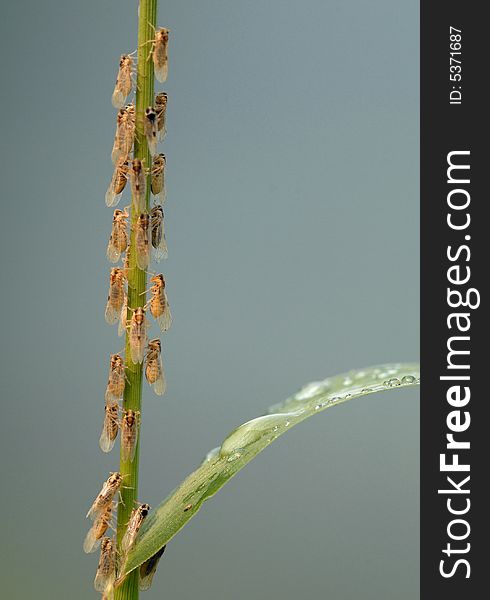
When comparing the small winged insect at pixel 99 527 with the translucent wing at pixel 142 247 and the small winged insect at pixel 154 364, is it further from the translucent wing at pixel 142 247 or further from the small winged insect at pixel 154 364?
the translucent wing at pixel 142 247

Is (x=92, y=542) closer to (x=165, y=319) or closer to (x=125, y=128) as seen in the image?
(x=165, y=319)

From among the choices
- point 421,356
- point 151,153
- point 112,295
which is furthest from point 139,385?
point 421,356

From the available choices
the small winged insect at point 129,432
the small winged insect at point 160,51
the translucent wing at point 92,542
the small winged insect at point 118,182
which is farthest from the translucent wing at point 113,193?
the translucent wing at point 92,542

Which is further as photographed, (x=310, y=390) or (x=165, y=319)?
(x=310, y=390)

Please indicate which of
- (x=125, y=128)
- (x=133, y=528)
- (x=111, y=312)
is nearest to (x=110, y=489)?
(x=133, y=528)

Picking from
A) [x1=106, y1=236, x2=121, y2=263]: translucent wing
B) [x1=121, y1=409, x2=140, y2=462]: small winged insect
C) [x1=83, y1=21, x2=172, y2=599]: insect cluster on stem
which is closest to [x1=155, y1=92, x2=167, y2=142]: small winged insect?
[x1=83, y1=21, x2=172, y2=599]: insect cluster on stem

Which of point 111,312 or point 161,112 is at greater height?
point 161,112

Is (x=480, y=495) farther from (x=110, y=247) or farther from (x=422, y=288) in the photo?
(x=110, y=247)
